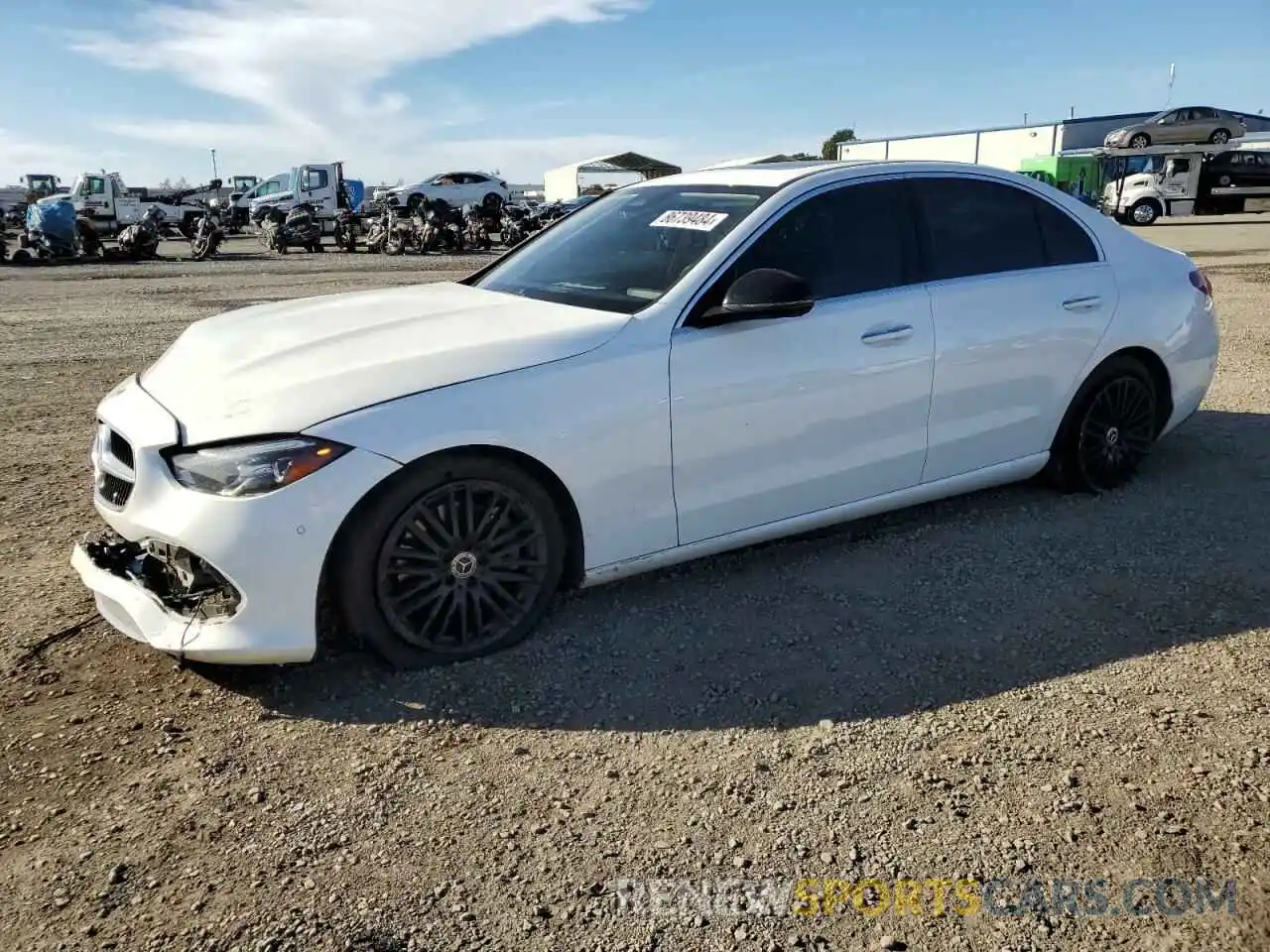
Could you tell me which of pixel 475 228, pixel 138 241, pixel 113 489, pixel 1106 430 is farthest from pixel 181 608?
pixel 475 228

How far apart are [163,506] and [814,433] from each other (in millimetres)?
2281

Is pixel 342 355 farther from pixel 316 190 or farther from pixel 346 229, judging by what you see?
pixel 316 190

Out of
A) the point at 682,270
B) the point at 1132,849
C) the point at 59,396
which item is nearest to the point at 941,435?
the point at 682,270

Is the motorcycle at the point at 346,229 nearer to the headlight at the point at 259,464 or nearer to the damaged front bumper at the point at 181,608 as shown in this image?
the damaged front bumper at the point at 181,608

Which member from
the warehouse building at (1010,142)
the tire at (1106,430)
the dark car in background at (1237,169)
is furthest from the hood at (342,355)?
the warehouse building at (1010,142)

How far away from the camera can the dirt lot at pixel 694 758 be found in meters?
2.30

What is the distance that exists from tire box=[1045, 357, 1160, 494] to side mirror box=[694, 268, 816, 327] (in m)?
1.95

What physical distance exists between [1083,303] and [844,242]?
136 centimetres

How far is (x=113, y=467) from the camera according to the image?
130 inches

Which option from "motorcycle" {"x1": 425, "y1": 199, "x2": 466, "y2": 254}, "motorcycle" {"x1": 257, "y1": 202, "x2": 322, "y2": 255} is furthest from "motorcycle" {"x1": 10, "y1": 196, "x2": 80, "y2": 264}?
"motorcycle" {"x1": 425, "y1": 199, "x2": 466, "y2": 254}

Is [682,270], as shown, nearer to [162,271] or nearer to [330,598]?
[330,598]

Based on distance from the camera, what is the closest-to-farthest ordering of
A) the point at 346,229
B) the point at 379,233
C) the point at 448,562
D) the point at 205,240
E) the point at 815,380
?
1. the point at 448,562
2. the point at 815,380
3. the point at 205,240
4. the point at 379,233
5. the point at 346,229

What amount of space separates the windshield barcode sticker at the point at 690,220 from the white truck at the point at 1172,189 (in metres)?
34.2

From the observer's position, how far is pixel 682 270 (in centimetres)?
380
